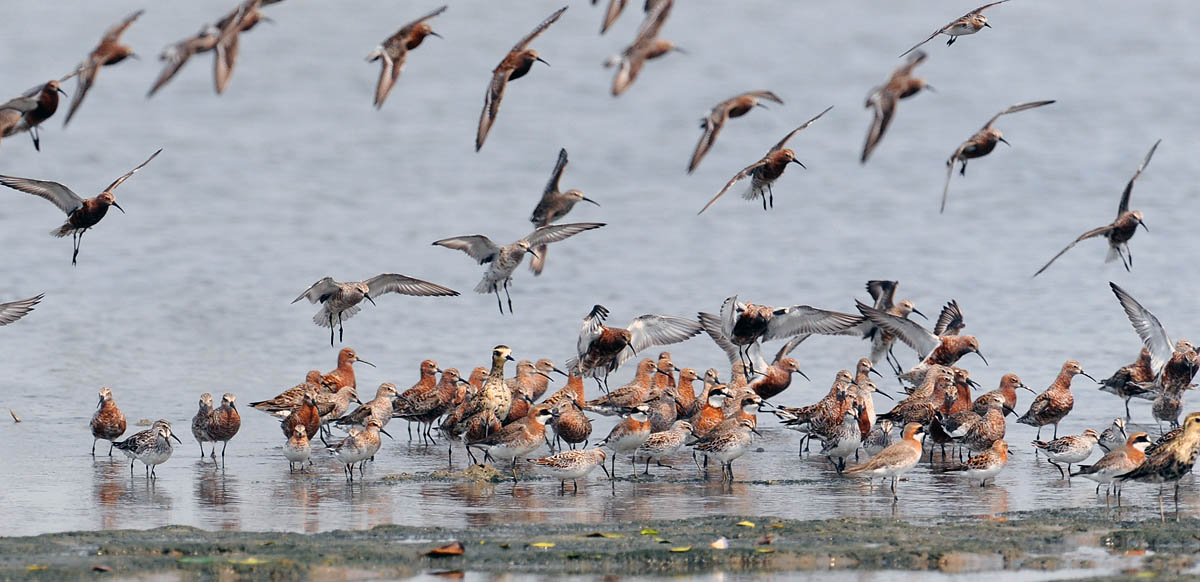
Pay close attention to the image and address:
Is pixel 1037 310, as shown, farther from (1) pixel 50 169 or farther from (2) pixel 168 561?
(1) pixel 50 169

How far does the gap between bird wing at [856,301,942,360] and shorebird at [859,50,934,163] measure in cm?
445

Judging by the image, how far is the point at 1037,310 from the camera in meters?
22.8

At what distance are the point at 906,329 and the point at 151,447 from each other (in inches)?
319

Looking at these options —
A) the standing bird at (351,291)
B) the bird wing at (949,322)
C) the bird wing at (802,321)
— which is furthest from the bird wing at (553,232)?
the bird wing at (949,322)

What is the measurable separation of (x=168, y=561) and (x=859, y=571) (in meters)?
4.00

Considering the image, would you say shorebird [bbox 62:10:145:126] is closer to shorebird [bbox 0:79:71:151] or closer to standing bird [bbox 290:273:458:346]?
shorebird [bbox 0:79:71:151]

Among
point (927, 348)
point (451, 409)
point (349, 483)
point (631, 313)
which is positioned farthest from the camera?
point (631, 313)

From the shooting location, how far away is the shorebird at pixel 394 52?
13602 millimetres

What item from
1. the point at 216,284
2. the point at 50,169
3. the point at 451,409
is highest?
the point at 50,169

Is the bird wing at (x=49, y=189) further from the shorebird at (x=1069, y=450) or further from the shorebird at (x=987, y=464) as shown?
the shorebird at (x=1069, y=450)

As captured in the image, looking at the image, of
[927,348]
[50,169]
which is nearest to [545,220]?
[927,348]

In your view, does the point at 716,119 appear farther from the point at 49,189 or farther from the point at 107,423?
the point at 49,189

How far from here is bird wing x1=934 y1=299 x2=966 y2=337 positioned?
803 inches

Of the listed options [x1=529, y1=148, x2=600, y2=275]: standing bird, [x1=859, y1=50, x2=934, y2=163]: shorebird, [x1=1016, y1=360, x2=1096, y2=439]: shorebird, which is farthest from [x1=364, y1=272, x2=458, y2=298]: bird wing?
[x1=859, y1=50, x2=934, y2=163]: shorebird
